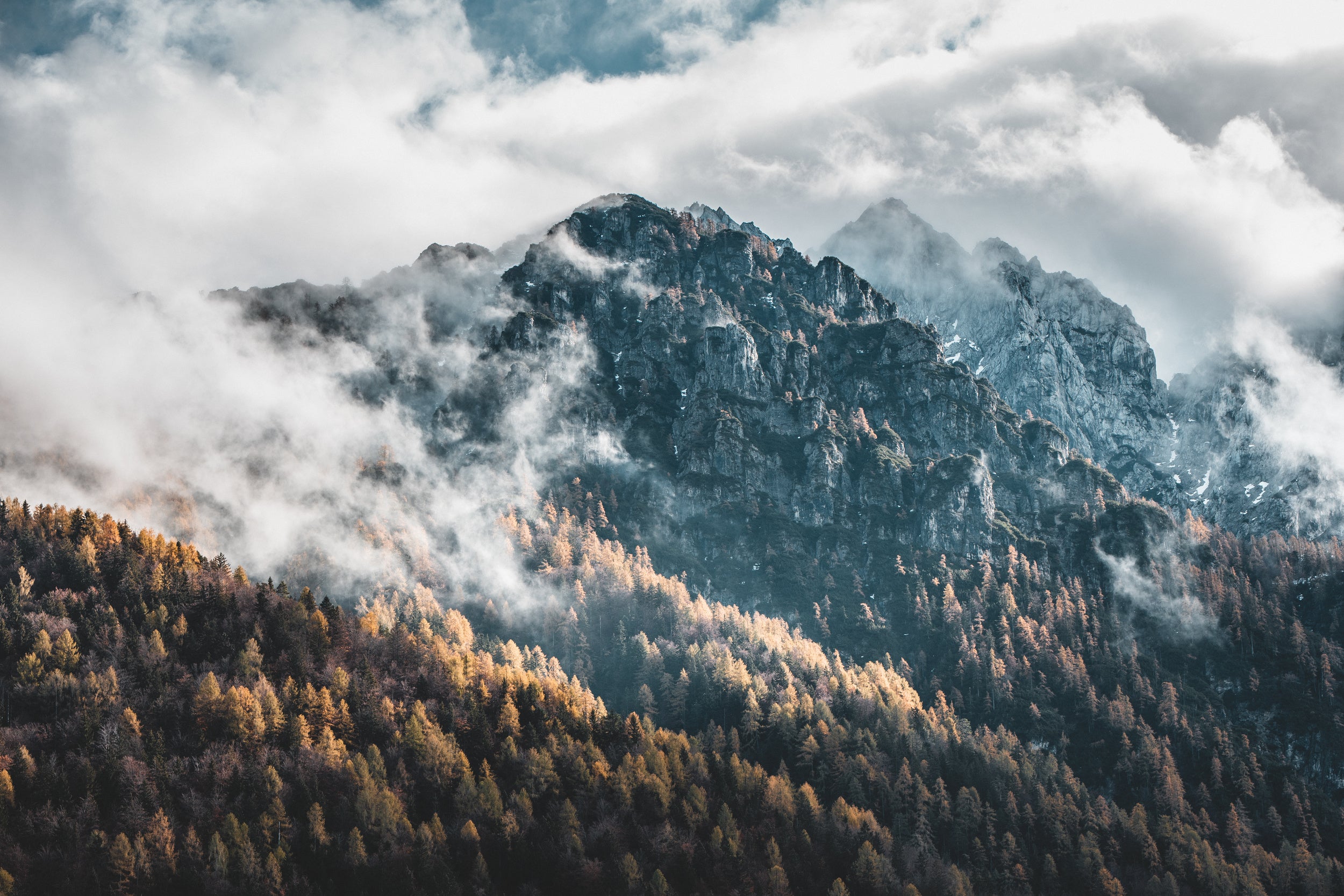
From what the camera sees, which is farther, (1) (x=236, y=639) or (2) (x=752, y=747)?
(2) (x=752, y=747)

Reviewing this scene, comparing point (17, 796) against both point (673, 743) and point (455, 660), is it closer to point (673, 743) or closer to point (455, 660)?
point (455, 660)

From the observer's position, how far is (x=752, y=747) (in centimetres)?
19050

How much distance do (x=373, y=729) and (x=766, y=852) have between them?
221ft

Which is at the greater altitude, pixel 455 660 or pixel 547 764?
pixel 455 660

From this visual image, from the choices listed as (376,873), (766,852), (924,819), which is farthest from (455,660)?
(924,819)

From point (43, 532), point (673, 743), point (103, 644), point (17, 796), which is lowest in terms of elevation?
point (17, 796)

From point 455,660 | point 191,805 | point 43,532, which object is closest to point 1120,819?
point 455,660

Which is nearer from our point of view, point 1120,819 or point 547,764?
point 547,764

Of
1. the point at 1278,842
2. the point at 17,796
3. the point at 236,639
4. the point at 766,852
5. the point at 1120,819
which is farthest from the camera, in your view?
the point at 1278,842

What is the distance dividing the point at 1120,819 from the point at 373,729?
151208 mm

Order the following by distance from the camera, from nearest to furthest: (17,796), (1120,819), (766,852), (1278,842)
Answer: (17,796) → (766,852) → (1120,819) → (1278,842)

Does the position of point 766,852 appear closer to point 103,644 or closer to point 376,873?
A: point 376,873

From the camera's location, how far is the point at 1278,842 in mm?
197250

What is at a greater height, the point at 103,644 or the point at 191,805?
the point at 103,644
